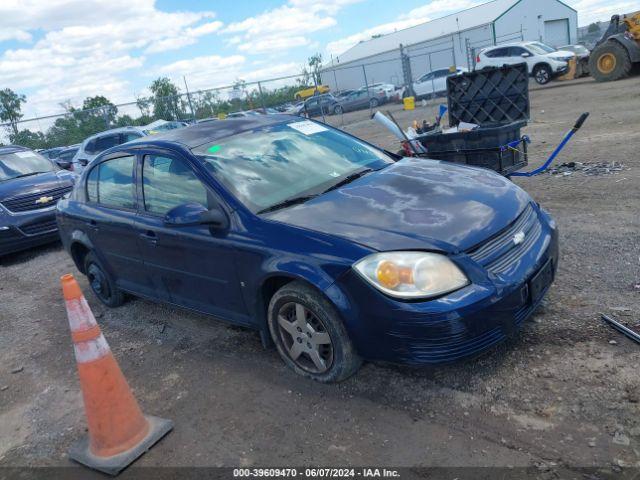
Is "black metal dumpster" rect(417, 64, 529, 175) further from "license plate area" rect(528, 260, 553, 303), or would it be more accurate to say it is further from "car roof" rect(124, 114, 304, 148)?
"license plate area" rect(528, 260, 553, 303)

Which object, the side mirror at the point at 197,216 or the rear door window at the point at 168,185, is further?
the rear door window at the point at 168,185

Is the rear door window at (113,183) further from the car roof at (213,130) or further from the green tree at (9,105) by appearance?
the green tree at (9,105)

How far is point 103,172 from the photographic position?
4.76 meters

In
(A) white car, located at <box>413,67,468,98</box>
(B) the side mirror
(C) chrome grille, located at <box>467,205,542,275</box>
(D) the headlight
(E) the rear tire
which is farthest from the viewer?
(A) white car, located at <box>413,67,468,98</box>

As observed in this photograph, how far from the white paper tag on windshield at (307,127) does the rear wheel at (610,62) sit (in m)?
18.5

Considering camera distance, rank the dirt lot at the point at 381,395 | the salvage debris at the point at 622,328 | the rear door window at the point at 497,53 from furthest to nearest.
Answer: the rear door window at the point at 497,53 → the salvage debris at the point at 622,328 → the dirt lot at the point at 381,395

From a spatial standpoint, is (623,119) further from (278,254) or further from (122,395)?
(122,395)

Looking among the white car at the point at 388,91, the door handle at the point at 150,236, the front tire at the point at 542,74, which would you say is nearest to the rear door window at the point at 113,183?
the door handle at the point at 150,236

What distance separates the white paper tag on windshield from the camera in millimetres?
4355

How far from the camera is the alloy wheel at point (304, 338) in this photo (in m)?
3.18

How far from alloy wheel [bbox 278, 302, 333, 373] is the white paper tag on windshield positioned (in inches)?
67.4

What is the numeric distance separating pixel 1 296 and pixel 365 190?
5.35m

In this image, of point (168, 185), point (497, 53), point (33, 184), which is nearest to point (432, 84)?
point (497, 53)

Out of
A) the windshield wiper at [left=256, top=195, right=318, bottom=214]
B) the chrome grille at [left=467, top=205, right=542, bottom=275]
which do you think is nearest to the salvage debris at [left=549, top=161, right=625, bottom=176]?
the chrome grille at [left=467, top=205, right=542, bottom=275]
